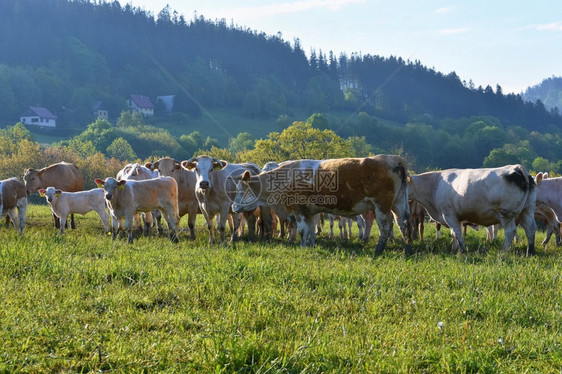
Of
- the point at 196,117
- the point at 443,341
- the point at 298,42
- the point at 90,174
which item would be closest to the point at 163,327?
the point at 443,341

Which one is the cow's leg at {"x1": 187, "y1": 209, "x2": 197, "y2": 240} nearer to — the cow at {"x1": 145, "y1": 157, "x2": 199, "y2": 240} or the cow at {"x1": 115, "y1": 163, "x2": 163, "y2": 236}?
the cow at {"x1": 145, "y1": 157, "x2": 199, "y2": 240}

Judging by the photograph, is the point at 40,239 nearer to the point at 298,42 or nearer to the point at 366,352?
the point at 366,352

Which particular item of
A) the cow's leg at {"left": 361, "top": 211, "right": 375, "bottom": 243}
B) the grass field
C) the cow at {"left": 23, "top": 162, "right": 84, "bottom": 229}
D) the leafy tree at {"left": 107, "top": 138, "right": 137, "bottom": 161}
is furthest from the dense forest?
the grass field

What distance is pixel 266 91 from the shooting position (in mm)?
149500

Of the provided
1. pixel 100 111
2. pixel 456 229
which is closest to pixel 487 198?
pixel 456 229

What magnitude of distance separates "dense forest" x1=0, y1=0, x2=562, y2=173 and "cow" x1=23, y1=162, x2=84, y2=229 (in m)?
74.7

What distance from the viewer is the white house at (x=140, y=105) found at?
137m

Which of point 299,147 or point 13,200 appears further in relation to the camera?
point 299,147

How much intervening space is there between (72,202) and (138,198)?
3.48m

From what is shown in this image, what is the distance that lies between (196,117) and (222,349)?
134m

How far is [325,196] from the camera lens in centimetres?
1200

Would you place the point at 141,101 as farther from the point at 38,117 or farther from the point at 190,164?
the point at 190,164

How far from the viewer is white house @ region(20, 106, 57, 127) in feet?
390

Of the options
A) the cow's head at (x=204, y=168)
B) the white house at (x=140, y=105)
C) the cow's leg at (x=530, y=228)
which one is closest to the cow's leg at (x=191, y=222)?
the cow's head at (x=204, y=168)
